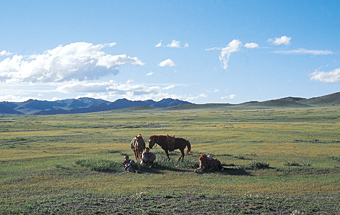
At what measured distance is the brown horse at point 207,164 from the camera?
66.1 ft

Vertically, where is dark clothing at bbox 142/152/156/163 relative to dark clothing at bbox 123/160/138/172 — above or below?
above

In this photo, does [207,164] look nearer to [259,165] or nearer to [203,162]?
[203,162]

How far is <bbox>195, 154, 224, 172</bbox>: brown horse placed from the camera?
793 inches

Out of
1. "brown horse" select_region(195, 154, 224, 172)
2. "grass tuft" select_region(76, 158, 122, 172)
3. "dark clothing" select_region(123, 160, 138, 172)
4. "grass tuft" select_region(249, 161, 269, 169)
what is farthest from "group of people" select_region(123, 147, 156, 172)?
"grass tuft" select_region(249, 161, 269, 169)

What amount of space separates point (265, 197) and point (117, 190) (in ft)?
22.3

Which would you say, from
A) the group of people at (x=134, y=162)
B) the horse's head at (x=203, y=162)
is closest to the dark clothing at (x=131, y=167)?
the group of people at (x=134, y=162)

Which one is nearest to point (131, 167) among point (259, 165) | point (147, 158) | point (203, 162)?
point (147, 158)

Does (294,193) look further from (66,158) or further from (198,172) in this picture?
(66,158)

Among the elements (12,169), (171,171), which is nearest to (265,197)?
(171,171)

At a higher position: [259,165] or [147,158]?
[147,158]

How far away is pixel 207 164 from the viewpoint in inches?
802

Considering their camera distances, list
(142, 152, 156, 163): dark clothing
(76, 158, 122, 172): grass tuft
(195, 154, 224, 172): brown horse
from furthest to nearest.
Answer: (142, 152, 156, 163): dark clothing
(76, 158, 122, 172): grass tuft
(195, 154, 224, 172): brown horse

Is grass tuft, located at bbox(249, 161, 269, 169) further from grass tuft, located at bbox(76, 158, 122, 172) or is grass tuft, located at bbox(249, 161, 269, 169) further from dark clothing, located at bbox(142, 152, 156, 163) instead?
grass tuft, located at bbox(76, 158, 122, 172)

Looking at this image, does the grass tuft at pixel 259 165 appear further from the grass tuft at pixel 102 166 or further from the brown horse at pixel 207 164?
the grass tuft at pixel 102 166
